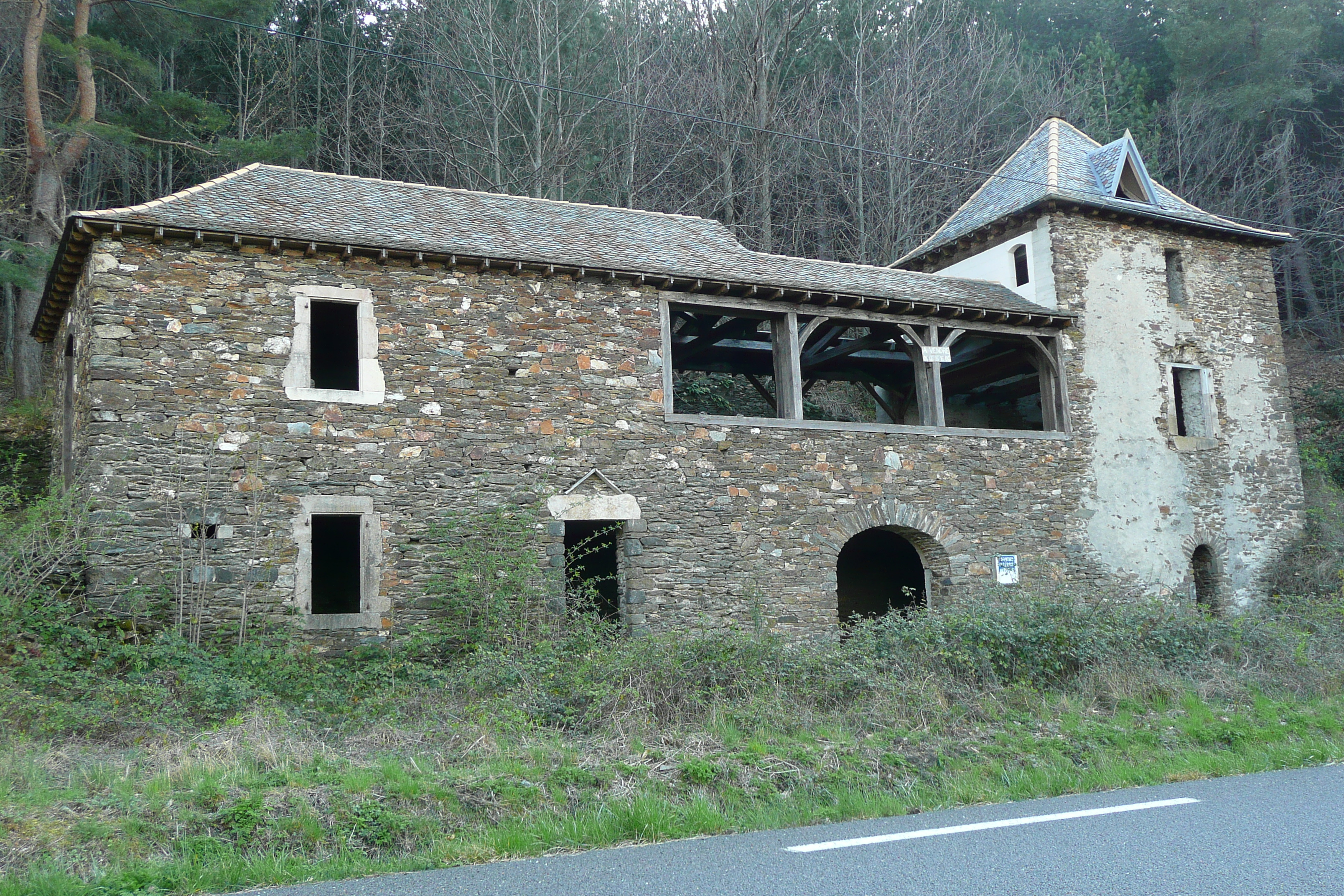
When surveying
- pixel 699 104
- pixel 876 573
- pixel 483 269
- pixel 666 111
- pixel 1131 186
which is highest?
pixel 699 104

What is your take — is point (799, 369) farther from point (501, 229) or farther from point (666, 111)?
point (666, 111)

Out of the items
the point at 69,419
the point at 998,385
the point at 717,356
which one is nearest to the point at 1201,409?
the point at 998,385

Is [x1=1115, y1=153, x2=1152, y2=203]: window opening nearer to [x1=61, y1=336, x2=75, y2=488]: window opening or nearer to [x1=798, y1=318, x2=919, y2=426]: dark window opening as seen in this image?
[x1=798, y1=318, x2=919, y2=426]: dark window opening

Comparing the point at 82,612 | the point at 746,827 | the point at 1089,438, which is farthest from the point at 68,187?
the point at 746,827

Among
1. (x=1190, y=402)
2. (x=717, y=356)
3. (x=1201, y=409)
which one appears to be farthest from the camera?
(x=1190, y=402)

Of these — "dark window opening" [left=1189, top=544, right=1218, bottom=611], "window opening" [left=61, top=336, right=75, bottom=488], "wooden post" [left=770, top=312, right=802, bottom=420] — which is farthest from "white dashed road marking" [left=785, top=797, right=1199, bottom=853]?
"dark window opening" [left=1189, top=544, right=1218, bottom=611]

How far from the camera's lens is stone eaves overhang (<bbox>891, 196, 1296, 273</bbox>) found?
57.1ft

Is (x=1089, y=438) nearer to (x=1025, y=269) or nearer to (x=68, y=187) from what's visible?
(x=1025, y=269)

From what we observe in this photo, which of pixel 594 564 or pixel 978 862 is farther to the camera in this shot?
pixel 594 564

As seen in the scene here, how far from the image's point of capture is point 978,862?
509 centimetres

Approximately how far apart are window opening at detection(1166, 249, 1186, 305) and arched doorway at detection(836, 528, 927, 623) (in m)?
6.35

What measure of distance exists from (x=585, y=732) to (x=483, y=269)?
22.1 ft

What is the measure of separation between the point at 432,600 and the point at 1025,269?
11.6 metres

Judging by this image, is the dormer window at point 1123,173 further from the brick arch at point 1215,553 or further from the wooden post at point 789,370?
the wooden post at point 789,370
